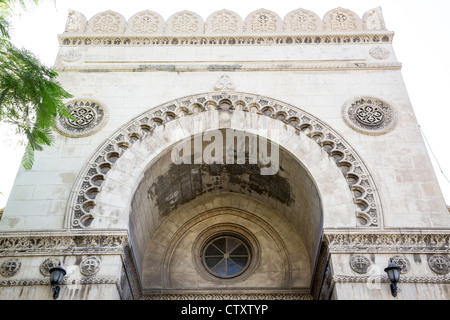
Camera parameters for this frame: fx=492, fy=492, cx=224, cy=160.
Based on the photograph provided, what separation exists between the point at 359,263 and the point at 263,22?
7.26 metres

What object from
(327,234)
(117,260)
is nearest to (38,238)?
A: (117,260)

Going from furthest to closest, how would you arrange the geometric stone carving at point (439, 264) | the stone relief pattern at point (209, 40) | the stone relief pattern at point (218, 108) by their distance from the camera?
the stone relief pattern at point (209, 40)
the stone relief pattern at point (218, 108)
the geometric stone carving at point (439, 264)

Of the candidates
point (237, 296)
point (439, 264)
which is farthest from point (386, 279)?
point (237, 296)

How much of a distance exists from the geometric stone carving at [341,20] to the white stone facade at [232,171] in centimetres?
4

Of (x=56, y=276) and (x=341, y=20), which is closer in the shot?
(x=56, y=276)

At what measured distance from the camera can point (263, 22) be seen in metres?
13.3

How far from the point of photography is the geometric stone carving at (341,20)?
13.0 m

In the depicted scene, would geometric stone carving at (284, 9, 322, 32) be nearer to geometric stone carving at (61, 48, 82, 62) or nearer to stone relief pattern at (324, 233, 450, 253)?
geometric stone carving at (61, 48, 82, 62)

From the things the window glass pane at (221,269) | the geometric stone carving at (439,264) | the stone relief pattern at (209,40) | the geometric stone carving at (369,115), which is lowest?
the geometric stone carving at (439,264)

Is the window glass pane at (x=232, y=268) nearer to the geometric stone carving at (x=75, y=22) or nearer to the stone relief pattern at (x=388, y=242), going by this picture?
the stone relief pattern at (x=388, y=242)

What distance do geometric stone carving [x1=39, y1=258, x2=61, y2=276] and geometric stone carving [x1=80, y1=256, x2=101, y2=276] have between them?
445mm

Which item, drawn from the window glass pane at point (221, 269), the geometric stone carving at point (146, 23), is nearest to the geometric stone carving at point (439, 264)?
the window glass pane at point (221, 269)

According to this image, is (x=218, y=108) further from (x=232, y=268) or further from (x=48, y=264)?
(x=48, y=264)
